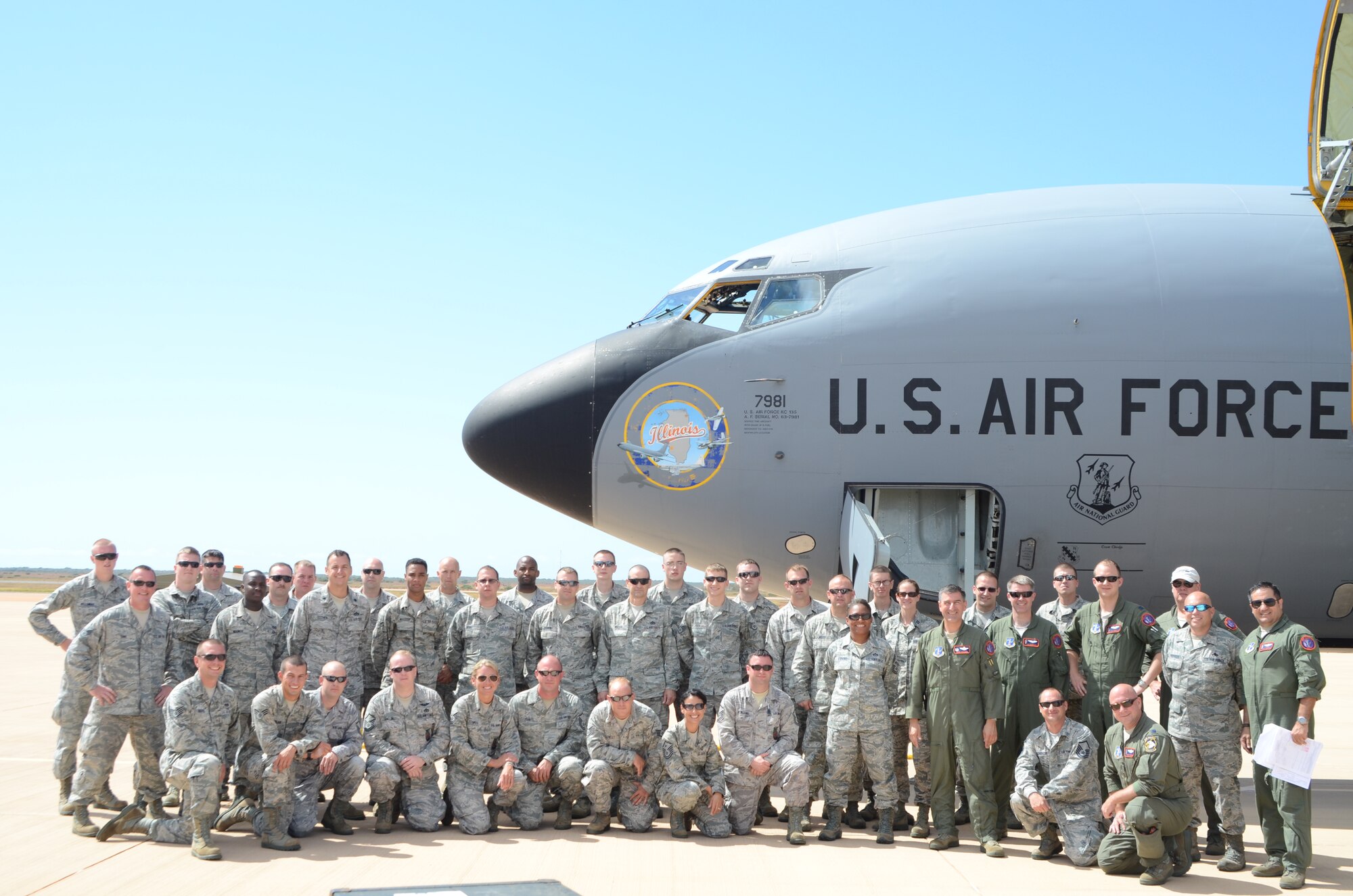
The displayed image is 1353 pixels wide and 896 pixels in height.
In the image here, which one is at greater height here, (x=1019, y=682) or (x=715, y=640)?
(x=715, y=640)

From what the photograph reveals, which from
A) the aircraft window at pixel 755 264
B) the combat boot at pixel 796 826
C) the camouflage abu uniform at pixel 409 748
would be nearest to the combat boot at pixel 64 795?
the camouflage abu uniform at pixel 409 748

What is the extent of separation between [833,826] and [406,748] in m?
3.38

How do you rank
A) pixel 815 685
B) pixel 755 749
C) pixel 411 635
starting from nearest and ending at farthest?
pixel 755 749 < pixel 815 685 < pixel 411 635

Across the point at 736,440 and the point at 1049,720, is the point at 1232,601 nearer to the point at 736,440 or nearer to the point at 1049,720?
the point at 1049,720

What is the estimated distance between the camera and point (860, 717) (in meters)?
8.53

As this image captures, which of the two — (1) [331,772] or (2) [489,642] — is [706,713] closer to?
(2) [489,642]

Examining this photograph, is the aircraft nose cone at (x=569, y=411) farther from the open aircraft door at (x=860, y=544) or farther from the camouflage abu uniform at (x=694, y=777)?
the camouflage abu uniform at (x=694, y=777)

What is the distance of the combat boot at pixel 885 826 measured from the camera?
26.9ft

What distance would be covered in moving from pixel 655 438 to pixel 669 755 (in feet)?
9.65

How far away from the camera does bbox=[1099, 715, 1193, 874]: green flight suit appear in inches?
287

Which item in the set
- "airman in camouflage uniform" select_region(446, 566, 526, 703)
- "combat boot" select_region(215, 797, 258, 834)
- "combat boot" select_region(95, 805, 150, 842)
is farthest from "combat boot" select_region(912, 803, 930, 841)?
"combat boot" select_region(95, 805, 150, 842)

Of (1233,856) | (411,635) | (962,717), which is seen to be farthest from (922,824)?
(411,635)

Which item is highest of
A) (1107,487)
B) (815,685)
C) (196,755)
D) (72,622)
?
(1107,487)

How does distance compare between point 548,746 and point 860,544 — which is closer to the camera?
point 548,746
